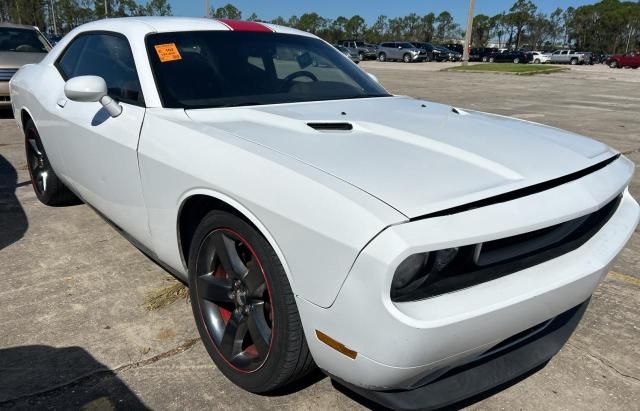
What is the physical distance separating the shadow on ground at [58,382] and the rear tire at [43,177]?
6.34ft

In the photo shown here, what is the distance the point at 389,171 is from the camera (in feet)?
5.84

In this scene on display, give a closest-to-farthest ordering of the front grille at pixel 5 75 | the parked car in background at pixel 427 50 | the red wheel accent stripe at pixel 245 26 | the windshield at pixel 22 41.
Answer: the red wheel accent stripe at pixel 245 26 → the front grille at pixel 5 75 → the windshield at pixel 22 41 → the parked car in background at pixel 427 50

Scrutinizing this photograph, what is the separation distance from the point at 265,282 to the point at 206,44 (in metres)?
1.61

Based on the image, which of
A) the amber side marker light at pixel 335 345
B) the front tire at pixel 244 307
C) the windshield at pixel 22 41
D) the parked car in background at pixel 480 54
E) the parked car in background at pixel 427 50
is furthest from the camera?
the parked car in background at pixel 480 54

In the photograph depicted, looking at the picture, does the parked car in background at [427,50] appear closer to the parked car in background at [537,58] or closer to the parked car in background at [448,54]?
the parked car in background at [448,54]

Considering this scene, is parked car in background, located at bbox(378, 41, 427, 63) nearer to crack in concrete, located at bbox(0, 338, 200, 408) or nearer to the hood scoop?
the hood scoop

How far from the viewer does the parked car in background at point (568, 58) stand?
50250 millimetres

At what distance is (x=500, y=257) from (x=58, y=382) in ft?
5.99

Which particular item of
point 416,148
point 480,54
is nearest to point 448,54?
point 480,54

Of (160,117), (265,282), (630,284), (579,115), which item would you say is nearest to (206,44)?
(160,117)

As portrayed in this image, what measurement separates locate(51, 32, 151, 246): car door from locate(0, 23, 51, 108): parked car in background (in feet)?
18.4

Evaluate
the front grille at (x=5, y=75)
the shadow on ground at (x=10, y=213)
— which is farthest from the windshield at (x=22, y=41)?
the shadow on ground at (x=10, y=213)

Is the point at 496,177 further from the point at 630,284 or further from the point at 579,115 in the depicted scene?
the point at 579,115

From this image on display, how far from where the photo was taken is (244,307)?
2.13 m
